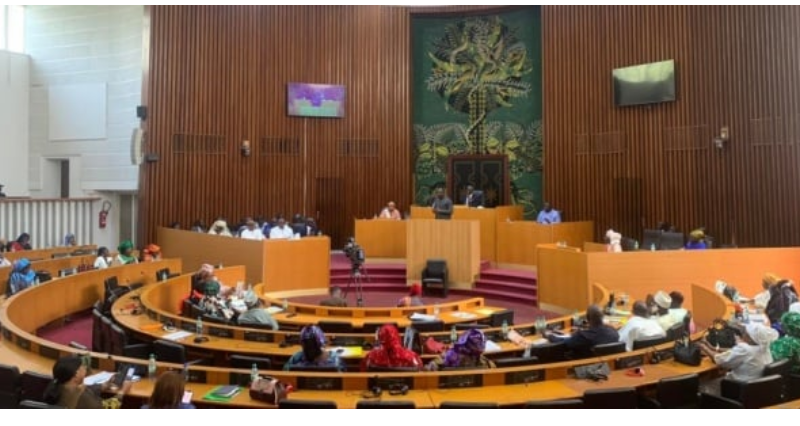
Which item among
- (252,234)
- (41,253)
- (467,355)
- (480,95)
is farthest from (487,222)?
(41,253)

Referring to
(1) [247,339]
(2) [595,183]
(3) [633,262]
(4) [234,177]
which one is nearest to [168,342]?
(1) [247,339]

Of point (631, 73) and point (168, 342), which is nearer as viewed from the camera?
point (168, 342)

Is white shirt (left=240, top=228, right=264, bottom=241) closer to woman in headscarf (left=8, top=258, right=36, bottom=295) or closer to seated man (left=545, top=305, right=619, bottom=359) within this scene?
woman in headscarf (left=8, top=258, right=36, bottom=295)

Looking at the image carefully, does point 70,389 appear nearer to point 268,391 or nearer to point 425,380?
point 268,391

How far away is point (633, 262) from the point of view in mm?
10266

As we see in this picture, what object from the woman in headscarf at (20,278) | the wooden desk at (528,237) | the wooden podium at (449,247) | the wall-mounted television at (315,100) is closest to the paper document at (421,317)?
the wooden podium at (449,247)

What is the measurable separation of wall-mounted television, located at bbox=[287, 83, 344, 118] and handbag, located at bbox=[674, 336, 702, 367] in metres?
12.7

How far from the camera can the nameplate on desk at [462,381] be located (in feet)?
15.6

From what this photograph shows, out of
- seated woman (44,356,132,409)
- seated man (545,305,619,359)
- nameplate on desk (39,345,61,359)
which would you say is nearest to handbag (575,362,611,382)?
seated man (545,305,619,359)

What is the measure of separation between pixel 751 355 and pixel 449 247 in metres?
7.78

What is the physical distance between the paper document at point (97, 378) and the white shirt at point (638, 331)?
177 inches

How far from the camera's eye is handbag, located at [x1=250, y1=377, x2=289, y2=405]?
4316 millimetres

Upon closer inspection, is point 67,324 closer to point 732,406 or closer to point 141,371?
point 141,371

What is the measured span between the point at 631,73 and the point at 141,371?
42.7 ft
